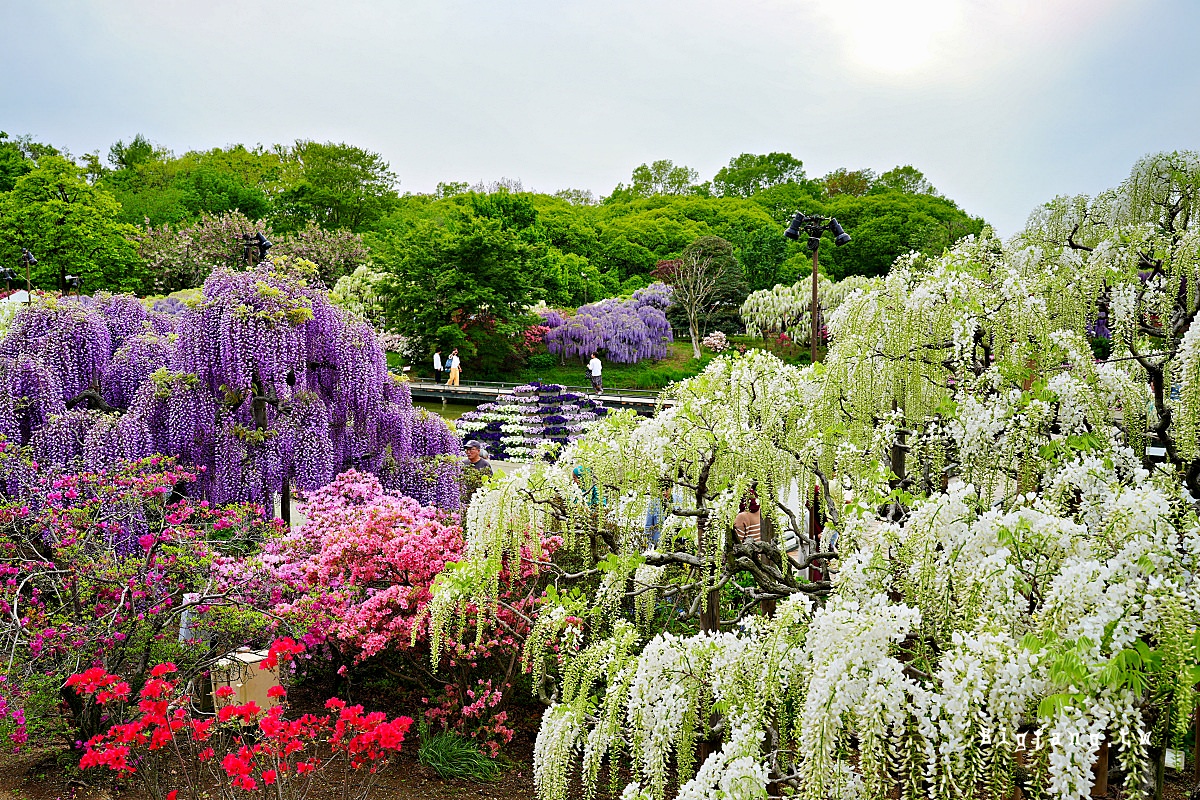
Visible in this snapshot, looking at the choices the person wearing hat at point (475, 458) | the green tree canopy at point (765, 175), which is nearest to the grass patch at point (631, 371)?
the person wearing hat at point (475, 458)

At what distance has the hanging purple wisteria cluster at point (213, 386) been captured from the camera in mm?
7176

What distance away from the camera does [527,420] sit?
1600 centimetres

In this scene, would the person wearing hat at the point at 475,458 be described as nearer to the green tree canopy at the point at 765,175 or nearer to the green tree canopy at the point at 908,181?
the green tree canopy at the point at 908,181

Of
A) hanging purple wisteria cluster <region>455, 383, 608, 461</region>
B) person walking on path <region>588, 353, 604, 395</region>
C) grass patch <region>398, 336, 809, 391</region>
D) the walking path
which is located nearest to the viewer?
hanging purple wisteria cluster <region>455, 383, 608, 461</region>

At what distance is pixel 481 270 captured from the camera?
24984 millimetres

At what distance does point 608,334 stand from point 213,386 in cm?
2115

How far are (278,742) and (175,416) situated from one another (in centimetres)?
393

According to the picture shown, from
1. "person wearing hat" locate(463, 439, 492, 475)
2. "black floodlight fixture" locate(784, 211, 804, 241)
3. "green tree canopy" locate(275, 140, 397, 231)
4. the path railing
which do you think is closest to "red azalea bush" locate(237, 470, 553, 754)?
"person wearing hat" locate(463, 439, 492, 475)

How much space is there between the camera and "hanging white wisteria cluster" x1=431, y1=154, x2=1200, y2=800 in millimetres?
2223

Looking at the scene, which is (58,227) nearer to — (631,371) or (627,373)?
(627,373)

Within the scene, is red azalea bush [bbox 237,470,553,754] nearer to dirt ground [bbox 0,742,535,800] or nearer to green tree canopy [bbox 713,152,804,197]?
dirt ground [bbox 0,742,535,800]

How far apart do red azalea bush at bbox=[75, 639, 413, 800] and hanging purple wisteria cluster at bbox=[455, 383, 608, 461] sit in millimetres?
10089

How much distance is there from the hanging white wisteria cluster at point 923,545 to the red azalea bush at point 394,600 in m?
0.30

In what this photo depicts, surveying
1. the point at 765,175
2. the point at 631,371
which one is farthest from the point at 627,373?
the point at 765,175
